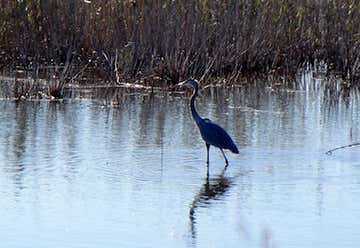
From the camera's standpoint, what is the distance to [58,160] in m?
8.62

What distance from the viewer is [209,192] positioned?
25.3ft

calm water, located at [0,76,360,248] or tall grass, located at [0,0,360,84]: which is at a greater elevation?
tall grass, located at [0,0,360,84]

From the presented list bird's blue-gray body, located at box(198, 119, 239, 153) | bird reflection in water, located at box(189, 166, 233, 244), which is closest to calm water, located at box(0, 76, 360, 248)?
bird reflection in water, located at box(189, 166, 233, 244)

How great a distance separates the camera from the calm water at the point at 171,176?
21.1ft

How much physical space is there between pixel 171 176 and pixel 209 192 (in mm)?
482

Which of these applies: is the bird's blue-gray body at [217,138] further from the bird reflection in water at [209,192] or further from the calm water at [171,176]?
the bird reflection in water at [209,192]

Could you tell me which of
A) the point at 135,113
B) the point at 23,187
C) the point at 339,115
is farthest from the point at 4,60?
the point at 23,187

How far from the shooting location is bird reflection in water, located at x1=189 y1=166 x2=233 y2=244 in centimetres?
711

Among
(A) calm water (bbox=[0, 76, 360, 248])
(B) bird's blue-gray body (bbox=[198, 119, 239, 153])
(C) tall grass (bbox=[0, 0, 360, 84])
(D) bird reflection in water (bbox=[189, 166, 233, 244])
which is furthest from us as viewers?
(C) tall grass (bbox=[0, 0, 360, 84])

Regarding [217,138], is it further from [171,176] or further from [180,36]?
[180,36]

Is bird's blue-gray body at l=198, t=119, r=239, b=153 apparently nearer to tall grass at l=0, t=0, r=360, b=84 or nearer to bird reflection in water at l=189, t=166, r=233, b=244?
bird reflection in water at l=189, t=166, r=233, b=244

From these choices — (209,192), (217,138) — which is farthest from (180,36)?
(209,192)

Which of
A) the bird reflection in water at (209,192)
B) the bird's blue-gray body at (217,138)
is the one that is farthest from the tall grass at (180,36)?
the bird reflection in water at (209,192)

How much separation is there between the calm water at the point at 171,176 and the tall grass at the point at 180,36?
4.37 ft
